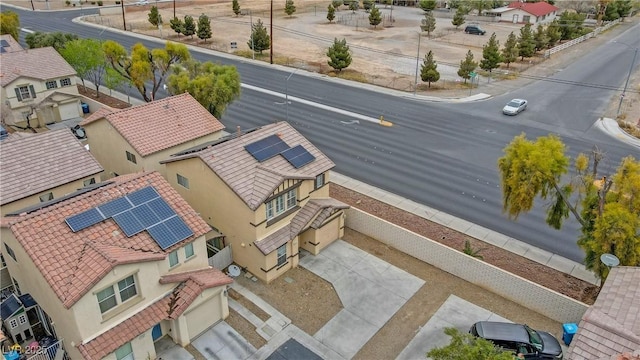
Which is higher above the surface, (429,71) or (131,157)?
(429,71)

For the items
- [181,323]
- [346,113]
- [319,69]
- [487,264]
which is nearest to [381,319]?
[487,264]

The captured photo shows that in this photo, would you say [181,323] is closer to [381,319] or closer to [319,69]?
[381,319]

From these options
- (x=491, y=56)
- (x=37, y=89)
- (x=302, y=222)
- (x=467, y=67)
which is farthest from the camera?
(x=491, y=56)

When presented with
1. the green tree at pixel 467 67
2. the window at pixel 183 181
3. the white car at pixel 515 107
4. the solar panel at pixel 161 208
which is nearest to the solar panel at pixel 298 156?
the window at pixel 183 181

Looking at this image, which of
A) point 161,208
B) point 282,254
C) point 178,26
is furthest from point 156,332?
point 178,26

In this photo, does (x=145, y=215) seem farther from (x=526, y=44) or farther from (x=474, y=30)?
(x=474, y=30)

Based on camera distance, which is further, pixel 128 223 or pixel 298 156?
pixel 298 156

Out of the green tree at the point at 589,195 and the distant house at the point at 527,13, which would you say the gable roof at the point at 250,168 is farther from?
the distant house at the point at 527,13

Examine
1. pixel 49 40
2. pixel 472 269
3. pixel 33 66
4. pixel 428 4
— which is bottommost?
pixel 472 269
